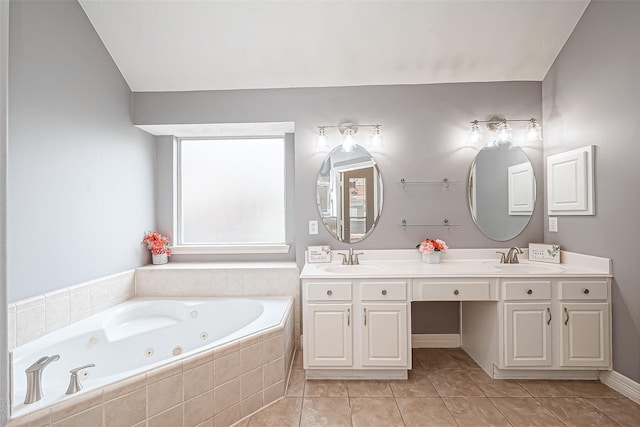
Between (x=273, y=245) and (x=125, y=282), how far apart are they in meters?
1.32

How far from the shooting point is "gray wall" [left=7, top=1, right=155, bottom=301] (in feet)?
5.91

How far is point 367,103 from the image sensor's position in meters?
2.90

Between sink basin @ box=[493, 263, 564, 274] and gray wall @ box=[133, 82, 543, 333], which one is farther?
gray wall @ box=[133, 82, 543, 333]

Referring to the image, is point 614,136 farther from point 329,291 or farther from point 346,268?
point 329,291

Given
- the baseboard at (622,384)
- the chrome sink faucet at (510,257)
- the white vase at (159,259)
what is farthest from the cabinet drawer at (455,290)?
the white vase at (159,259)

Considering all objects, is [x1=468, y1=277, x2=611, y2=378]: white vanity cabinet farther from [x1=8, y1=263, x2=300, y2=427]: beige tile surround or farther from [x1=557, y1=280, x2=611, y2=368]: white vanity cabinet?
[x1=8, y1=263, x2=300, y2=427]: beige tile surround

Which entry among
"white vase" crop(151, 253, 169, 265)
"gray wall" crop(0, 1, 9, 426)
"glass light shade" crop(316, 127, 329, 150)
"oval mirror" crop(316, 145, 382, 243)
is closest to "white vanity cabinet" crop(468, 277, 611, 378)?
"oval mirror" crop(316, 145, 382, 243)

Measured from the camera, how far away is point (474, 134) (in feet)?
9.20

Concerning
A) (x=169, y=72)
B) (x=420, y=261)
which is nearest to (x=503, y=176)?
A: (x=420, y=261)

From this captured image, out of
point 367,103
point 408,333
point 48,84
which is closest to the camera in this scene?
point 48,84

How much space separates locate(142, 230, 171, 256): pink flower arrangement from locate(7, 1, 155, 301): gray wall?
0.59 ft

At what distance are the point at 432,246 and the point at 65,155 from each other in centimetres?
274

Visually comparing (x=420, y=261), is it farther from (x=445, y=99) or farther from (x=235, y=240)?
(x=235, y=240)

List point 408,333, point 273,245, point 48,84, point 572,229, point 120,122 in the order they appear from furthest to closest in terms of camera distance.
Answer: point 273,245
point 120,122
point 572,229
point 408,333
point 48,84
